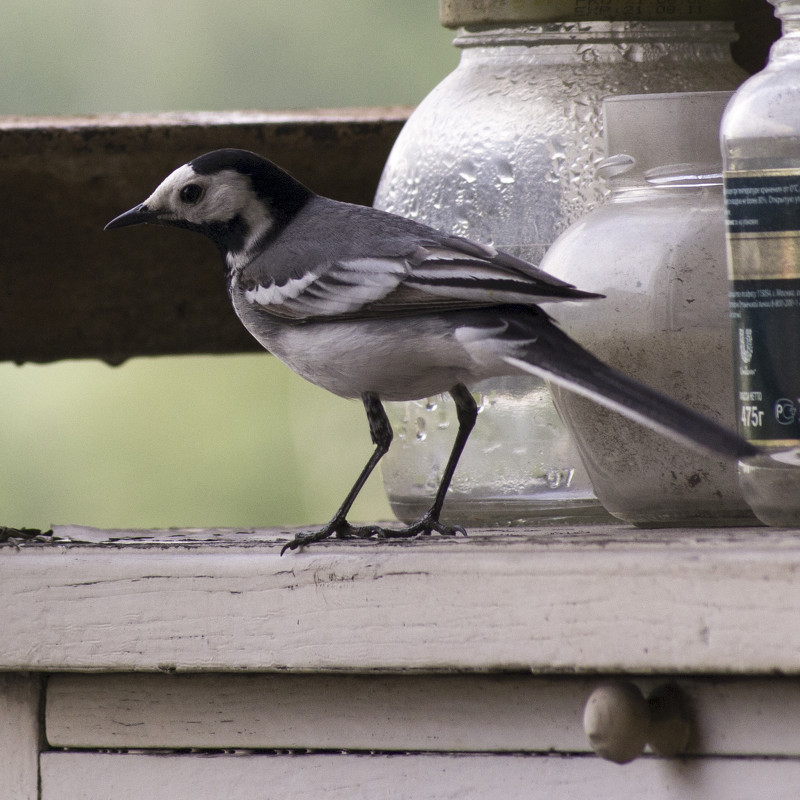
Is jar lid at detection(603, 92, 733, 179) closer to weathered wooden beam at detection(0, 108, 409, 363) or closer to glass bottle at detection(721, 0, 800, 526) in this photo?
glass bottle at detection(721, 0, 800, 526)

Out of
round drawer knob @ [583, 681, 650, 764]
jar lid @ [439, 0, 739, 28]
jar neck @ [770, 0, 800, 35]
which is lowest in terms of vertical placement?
round drawer knob @ [583, 681, 650, 764]

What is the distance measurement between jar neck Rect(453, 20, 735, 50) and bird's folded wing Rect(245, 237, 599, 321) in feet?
1.06

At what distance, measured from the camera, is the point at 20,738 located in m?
1.11

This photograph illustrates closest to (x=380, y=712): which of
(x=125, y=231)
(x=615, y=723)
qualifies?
(x=615, y=723)

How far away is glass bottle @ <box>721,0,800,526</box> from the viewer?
1.02 metres

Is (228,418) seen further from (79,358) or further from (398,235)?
(398,235)

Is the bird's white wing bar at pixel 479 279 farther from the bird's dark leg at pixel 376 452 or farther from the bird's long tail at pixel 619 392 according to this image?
the bird's dark leg at pixel 376 452

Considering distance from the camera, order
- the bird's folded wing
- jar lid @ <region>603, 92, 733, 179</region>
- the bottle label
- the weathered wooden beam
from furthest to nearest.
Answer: the weathered wooden beam, jar lid @ <region>603, 92, 733, 179</region>, the bird's folded wing, the bottle label

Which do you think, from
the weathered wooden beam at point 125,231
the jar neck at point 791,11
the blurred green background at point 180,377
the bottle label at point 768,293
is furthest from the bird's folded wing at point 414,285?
the blurred green background at point 180,377

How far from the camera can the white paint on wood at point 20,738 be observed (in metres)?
1.11

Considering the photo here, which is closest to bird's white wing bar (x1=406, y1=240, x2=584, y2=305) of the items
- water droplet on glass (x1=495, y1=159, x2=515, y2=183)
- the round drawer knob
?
water droplet on glass (x1=495, y1=159, x2=515, y2=183)

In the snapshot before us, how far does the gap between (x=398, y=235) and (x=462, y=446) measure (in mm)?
198

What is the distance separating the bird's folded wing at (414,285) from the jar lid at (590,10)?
281 millimetres

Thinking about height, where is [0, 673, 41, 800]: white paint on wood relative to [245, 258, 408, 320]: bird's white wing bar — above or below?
below
